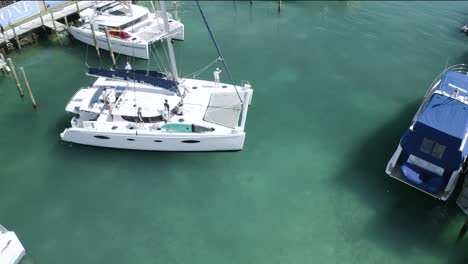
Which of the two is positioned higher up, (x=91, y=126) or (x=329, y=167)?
(x=91, y=126)

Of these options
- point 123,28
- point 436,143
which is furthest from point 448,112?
point 123,28

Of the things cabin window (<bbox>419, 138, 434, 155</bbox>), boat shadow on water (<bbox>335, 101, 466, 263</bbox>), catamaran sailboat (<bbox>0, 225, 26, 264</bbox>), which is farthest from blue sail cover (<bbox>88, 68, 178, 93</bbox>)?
cabin window (<bbox>419, 138, 434, 155</bbox>)

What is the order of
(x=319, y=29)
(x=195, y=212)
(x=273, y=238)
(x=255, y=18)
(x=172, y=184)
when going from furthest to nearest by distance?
(x=255, y=18) → (x=319, y=29) → (x=172, y=184) → (x=195, y=212) → (x=273, y=238)

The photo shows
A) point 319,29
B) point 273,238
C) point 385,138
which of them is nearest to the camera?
point 273,238

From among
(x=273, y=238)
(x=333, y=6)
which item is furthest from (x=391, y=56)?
(x=273, y=238)

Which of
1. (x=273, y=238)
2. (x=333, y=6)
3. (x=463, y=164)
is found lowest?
(x=273, y=238)

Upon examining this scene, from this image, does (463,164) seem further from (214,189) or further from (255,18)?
(255,18)
